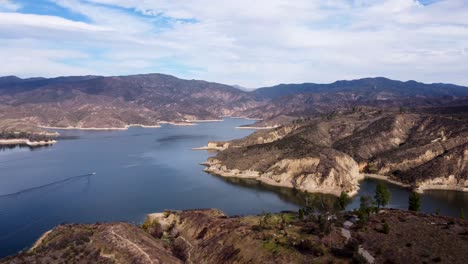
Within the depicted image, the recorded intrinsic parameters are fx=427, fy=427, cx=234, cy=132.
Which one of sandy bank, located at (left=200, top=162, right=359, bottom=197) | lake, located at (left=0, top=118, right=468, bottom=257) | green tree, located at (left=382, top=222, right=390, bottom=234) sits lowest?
lake, located at (left=0, top=118, right=468, bottom=257)

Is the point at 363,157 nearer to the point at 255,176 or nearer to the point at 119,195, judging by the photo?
the point at 255,176

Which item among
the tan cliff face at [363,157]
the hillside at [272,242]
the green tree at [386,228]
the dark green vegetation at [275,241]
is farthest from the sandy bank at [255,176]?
the green tree at [386,228]

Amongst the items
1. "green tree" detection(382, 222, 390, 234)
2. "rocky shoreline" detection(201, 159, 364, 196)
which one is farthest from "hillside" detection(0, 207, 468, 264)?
"rocky shoreline" detection(201, 159, 364, 196)

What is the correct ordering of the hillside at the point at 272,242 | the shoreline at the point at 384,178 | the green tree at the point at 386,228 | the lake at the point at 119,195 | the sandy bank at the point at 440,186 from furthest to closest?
the shoreline at the point at 384,178, the sandy bank at the point at 440,186, the lake at the point at 119,195, the green tree at the point at 386,228, the hillside at the point at 272,242

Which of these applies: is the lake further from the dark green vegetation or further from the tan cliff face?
the dark green vegetation

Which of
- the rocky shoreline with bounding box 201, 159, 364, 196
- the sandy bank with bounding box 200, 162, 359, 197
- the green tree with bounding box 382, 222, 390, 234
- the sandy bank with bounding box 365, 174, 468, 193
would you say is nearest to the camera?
the green tree with bounding box 382, 222, 390, 234

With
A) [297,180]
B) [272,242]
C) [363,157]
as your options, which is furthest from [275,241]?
[363,157]

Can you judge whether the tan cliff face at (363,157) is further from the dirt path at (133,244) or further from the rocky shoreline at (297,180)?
the dirt path at (133,244)

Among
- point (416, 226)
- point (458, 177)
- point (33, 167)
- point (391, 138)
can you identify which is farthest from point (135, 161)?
point (416, 226)

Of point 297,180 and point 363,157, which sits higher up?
point 363,157
